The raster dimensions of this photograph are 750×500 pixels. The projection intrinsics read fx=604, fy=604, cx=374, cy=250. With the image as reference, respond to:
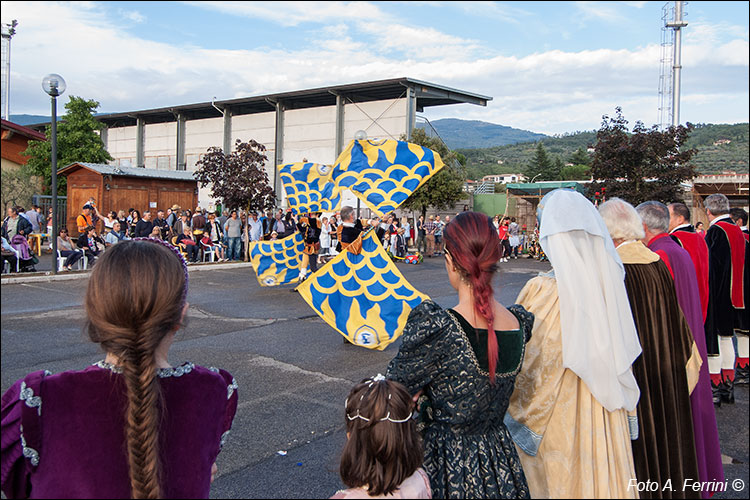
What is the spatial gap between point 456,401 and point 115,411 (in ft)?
4.02

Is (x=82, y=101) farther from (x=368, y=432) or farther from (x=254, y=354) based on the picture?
(x=368, y=432)

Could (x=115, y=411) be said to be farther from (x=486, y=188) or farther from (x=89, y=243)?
(x=486, y=188)

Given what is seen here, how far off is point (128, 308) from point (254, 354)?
561 cm

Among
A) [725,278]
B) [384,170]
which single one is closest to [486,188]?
[384,170]

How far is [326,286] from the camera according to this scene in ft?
23.4

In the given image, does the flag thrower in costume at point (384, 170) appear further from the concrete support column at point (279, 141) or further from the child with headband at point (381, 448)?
the concrete support column at point (279, 141)

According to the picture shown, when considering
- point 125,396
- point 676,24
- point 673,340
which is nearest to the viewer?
point 125,396

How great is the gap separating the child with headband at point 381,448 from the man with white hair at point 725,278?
4766 mm

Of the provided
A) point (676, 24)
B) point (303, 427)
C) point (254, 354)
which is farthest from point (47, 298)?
point (676, 24)

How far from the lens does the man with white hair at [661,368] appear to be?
3.09 metres

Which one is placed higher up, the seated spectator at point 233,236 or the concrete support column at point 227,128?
the concrete support column at point 227,128

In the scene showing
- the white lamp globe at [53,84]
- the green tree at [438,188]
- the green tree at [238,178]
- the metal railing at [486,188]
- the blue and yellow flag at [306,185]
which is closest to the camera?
the blue and yellow flag at [306,185]

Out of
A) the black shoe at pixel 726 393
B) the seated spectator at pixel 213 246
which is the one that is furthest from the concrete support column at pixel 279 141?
the black shoe at pixel 726 393

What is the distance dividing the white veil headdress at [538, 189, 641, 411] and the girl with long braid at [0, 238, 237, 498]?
63.0 inches
